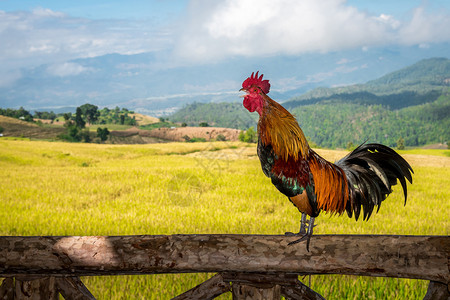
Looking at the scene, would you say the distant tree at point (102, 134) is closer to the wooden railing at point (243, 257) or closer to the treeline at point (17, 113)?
the treeline at point (17, 113)

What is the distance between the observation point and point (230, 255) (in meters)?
2.33

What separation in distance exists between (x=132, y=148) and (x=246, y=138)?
5.93 metres

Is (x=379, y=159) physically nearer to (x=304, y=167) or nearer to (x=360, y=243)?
(x=304, y=167)

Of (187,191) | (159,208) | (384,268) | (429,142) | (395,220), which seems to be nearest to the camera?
(384,268)

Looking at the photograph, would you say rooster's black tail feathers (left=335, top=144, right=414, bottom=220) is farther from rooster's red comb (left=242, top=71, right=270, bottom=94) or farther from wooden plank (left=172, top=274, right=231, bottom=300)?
wooden plank (left=172, top=274, right=231, bottom=300)

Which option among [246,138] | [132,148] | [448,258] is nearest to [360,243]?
[448,258]

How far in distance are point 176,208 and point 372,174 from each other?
5.90 metres

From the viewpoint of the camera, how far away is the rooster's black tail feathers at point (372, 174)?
301cm

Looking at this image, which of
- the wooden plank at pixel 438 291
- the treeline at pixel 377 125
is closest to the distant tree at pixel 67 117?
the wooden plank at pixel 438 291

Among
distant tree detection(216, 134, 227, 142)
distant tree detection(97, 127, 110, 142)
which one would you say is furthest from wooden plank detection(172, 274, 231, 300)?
distant tree detection(97, 127, 110, 142)

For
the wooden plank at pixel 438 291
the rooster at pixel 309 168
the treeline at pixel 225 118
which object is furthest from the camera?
the treeline at pixel 225 118

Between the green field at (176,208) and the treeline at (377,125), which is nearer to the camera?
the green field at (176,208)

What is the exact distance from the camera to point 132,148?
60.6 ft

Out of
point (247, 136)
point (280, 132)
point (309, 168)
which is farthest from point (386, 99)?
point (280, 132)
